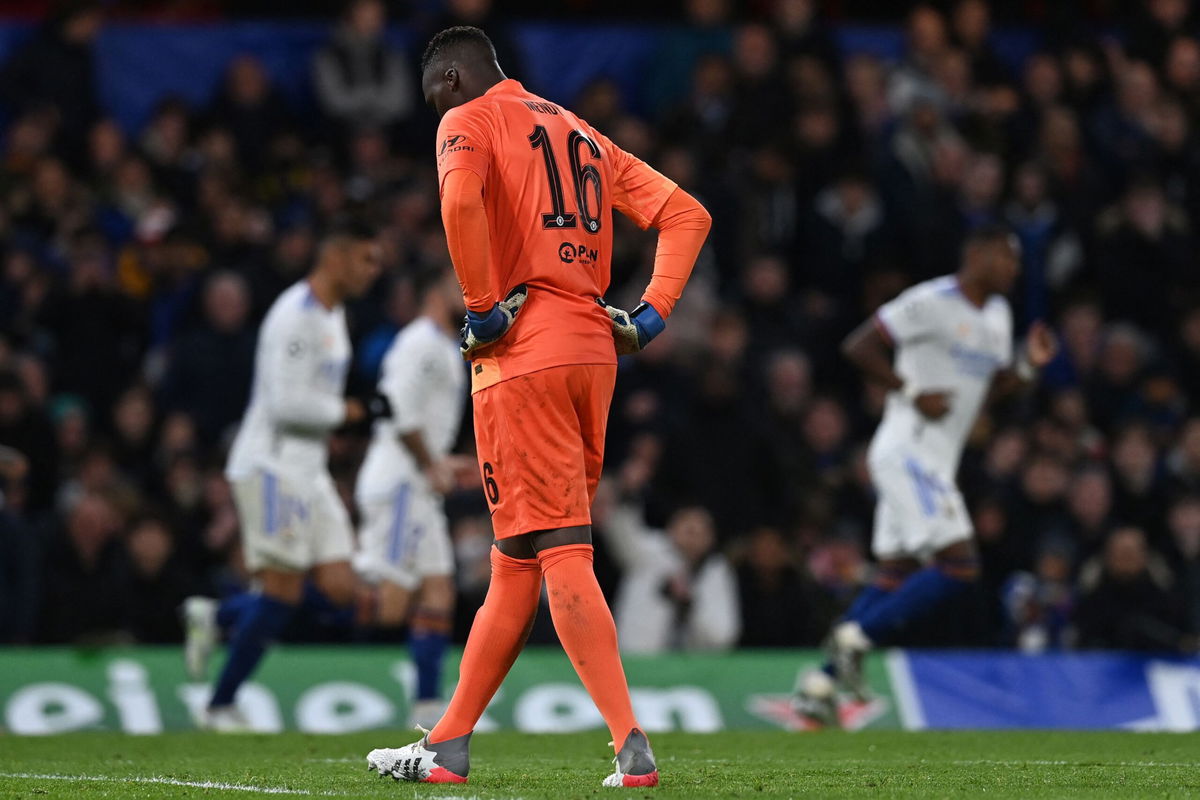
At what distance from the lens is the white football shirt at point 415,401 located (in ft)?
36.0

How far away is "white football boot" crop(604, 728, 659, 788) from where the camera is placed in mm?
5992

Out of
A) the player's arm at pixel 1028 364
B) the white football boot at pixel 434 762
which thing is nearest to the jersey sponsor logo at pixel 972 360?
the player's arm at pixel 1028 364

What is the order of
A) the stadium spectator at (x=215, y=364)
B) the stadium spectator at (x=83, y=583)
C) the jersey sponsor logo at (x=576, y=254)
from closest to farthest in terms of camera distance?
the jersey sponsor logo at (x=576, y=254)
the stadium spectator at (x=83, y=583)
the stadium spectator at (x=215, y=364)

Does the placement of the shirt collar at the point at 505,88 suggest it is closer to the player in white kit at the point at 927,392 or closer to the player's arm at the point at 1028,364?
the player in white kit at the point at 927,392

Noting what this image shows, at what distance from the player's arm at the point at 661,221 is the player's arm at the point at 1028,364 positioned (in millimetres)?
4409

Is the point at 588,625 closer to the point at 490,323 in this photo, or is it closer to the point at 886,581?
the point at 490,323

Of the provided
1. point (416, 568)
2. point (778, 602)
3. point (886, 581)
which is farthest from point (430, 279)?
point (778, 602)

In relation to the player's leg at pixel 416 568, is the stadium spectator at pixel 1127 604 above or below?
below

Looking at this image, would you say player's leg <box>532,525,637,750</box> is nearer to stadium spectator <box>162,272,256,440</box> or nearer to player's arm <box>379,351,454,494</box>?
player's arm <box>379,351,454,494</box>

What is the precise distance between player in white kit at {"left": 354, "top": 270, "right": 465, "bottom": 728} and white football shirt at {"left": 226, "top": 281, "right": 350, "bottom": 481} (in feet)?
1.85

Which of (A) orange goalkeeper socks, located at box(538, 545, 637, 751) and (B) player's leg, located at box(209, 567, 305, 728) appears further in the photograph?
(B) player's leg, located at box(209, 567, 305, 728)

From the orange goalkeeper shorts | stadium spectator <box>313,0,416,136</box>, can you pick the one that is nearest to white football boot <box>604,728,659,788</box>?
the orange goalkeeper shorts

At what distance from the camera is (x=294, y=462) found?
10.5 metres

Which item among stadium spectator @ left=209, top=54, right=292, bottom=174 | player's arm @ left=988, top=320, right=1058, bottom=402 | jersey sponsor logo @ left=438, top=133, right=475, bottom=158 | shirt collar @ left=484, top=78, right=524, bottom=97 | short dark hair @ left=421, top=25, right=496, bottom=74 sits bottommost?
player's arm @ left=988, top=320, right=1058, bottom=402
